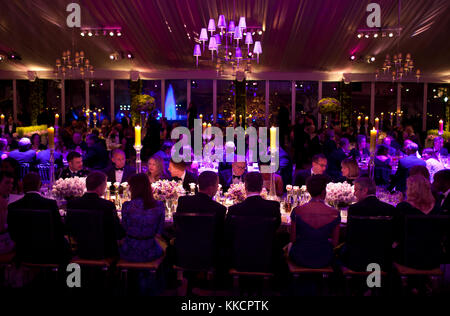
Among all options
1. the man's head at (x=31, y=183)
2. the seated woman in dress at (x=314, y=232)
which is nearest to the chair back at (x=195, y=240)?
the seated woman in dress at (x=314, y=232)

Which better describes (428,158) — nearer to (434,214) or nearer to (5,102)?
(434,214)

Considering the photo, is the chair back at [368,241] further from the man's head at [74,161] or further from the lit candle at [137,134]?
the man's head at [74,161]

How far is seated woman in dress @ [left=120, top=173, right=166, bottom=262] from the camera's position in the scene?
142 inches

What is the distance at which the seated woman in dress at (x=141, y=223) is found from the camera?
361 centimetres

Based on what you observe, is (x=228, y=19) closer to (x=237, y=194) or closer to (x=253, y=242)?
(x=237, y=194)

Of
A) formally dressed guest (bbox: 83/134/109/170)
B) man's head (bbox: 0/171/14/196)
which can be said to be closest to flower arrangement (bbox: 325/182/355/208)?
man's head (bbox: 0/171/14/196)

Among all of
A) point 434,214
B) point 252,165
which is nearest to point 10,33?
point 252,165

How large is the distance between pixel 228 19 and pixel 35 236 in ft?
26.3

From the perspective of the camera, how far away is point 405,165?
20.3ft

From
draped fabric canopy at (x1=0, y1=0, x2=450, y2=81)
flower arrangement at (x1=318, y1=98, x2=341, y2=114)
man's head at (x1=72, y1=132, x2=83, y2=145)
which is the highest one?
draped fabric canopy at (x1=0, y1=0, x2=450, y2=81)

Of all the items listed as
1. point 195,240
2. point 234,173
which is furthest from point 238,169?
point 195,240

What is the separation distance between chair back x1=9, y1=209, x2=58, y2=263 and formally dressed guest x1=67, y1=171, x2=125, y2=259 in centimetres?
20

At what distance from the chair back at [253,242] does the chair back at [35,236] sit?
147 cm

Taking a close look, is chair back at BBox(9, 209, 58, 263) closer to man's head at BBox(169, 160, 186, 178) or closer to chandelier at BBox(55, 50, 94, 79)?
man's head at BBox(169, 160, 186, 178)
